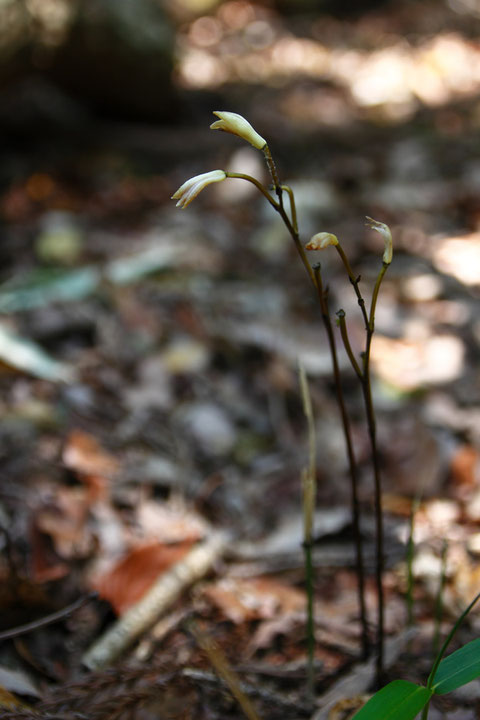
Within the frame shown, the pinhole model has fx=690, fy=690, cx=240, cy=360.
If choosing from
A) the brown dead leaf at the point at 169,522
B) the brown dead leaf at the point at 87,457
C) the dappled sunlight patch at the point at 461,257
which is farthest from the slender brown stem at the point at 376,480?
the dappled sunlight patch at the point at 461,257

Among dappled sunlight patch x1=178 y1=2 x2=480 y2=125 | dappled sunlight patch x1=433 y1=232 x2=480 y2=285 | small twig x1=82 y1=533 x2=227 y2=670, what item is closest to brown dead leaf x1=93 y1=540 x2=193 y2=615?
small twig x1=82 y1=533 x2=227 y2=670

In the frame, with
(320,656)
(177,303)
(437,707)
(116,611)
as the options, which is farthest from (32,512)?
(177,303)

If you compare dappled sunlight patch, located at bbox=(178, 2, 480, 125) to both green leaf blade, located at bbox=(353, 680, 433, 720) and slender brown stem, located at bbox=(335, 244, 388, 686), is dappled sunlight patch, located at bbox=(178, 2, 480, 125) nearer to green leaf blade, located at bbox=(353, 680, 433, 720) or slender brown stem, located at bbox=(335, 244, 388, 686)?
slender brown stem, located at bbox=(335, 244, 388, 686)

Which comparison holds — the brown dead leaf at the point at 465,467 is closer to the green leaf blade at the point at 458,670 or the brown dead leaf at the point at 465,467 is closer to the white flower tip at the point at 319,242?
the green leaf blade at the point at 458,670

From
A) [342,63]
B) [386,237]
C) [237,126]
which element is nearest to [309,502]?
[386,237]

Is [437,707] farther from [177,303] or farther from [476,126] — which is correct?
[476,126]

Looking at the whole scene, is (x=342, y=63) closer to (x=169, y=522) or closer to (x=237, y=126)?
(x=169, y=522)
